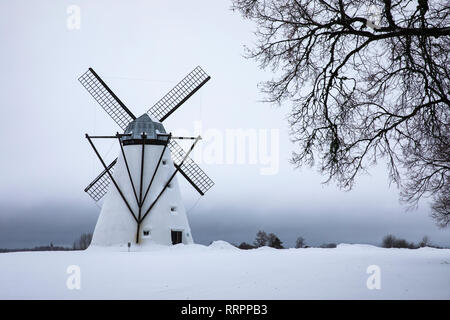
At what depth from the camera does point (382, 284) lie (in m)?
10.7

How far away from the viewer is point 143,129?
1152 inches

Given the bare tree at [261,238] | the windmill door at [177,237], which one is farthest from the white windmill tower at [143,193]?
the bare tree at [261,238]

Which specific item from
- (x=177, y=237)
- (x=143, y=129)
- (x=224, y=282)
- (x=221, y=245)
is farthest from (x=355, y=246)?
(x=224, y=282)

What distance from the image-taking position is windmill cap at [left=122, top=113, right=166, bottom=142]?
95.4 feet

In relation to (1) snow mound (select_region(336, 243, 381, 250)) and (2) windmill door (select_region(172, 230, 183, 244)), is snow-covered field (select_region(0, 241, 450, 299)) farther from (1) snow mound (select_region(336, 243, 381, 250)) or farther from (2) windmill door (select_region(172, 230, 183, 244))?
(1) snow mound (select_region(336, 243, 381, 250))

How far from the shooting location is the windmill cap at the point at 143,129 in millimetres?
29066

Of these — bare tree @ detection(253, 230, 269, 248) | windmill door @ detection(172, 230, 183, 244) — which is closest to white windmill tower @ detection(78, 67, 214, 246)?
windmill door @ detection(172, 230, 183, 244)

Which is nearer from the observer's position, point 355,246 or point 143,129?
point 355,246

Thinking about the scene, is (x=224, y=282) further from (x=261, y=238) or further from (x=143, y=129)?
(x=261, y=238)

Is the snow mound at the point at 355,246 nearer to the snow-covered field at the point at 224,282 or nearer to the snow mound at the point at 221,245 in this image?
the snow mound at the point at 221,245

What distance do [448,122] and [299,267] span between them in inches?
242

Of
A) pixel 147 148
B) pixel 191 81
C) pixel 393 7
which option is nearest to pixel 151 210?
pixel 147 148
